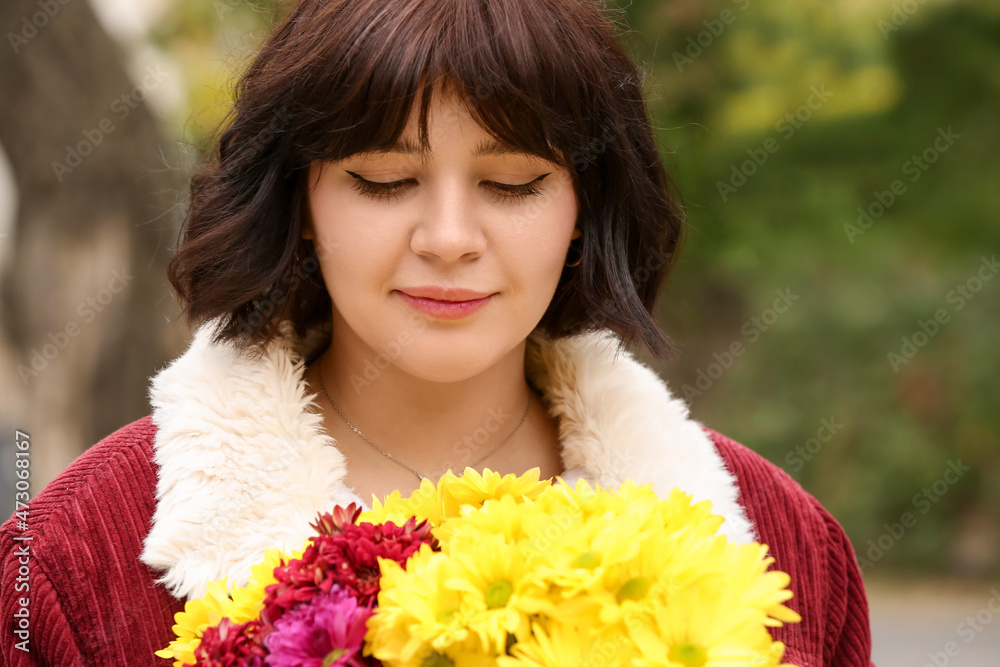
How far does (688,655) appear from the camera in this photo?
1.08 m

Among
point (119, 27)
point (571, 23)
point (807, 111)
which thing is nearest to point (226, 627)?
point (571, 23)

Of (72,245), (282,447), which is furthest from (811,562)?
(72,245)

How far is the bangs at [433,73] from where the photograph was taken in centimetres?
158

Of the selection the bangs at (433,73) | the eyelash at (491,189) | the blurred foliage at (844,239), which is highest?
the bangs at (433,73)

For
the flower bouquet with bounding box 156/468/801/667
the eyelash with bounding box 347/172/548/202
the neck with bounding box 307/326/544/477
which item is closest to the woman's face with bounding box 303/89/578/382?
the eyelash with bounding box 347/172/548/202

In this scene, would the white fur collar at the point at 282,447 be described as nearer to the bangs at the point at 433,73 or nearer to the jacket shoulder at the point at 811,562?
the jacket shoulder at the point at 811,562

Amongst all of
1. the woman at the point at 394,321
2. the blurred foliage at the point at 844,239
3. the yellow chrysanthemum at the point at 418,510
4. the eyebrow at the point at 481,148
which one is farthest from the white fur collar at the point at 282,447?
the blurred foliage at the point at 844,239

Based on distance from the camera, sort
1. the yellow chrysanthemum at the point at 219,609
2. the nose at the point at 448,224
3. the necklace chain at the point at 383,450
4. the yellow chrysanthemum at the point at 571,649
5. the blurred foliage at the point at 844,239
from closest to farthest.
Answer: the yellow chrysanthemum at the point at 571,649, the yellow chrysanthemum at the point at 219,609, the nose at the point at 448,224, the necklace chain at the point at 383,450, the blurred foliage at the point at 844,239

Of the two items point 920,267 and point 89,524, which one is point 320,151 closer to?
point 89,524

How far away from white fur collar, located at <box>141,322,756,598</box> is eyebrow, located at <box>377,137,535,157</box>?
473 millimetres

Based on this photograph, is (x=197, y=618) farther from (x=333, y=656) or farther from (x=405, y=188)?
(x=405, y=188)

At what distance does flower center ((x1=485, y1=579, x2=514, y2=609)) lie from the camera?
3.63 ft

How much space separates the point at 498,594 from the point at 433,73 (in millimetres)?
834

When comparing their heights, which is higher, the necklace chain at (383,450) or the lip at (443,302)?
the lip at (443,302)
